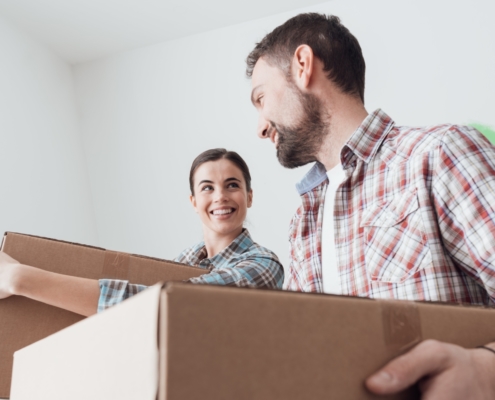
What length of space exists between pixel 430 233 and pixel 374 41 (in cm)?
193

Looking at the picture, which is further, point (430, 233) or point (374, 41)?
point (374, 41)

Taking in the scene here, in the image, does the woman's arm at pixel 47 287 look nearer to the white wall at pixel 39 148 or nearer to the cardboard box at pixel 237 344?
the cardboard box at pixel 237 344

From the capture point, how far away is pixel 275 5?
270 centimetres

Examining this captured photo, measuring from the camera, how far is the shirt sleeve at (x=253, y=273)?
1.20 metres

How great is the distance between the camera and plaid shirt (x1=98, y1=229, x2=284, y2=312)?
96cm

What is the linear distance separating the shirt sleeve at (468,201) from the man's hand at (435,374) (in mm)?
293

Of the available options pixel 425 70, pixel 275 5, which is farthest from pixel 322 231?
pixel 275 5

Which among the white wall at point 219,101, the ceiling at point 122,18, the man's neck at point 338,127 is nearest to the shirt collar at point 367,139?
the man's neck at point 338,127

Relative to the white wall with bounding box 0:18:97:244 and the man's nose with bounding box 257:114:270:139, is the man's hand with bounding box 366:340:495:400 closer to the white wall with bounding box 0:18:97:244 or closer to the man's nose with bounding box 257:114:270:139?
the man's nose with bounding box 257:114:270:139

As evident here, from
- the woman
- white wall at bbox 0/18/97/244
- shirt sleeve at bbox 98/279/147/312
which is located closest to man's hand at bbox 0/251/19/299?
the woman

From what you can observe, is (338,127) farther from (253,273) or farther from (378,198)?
(253,273)

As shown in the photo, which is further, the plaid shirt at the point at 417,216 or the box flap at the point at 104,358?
the plaid shirt at the point at 417,216

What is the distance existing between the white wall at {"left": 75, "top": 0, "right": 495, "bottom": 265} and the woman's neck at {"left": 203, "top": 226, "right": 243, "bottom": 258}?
915 millimetres

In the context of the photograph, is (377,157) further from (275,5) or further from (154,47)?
(154,47)
